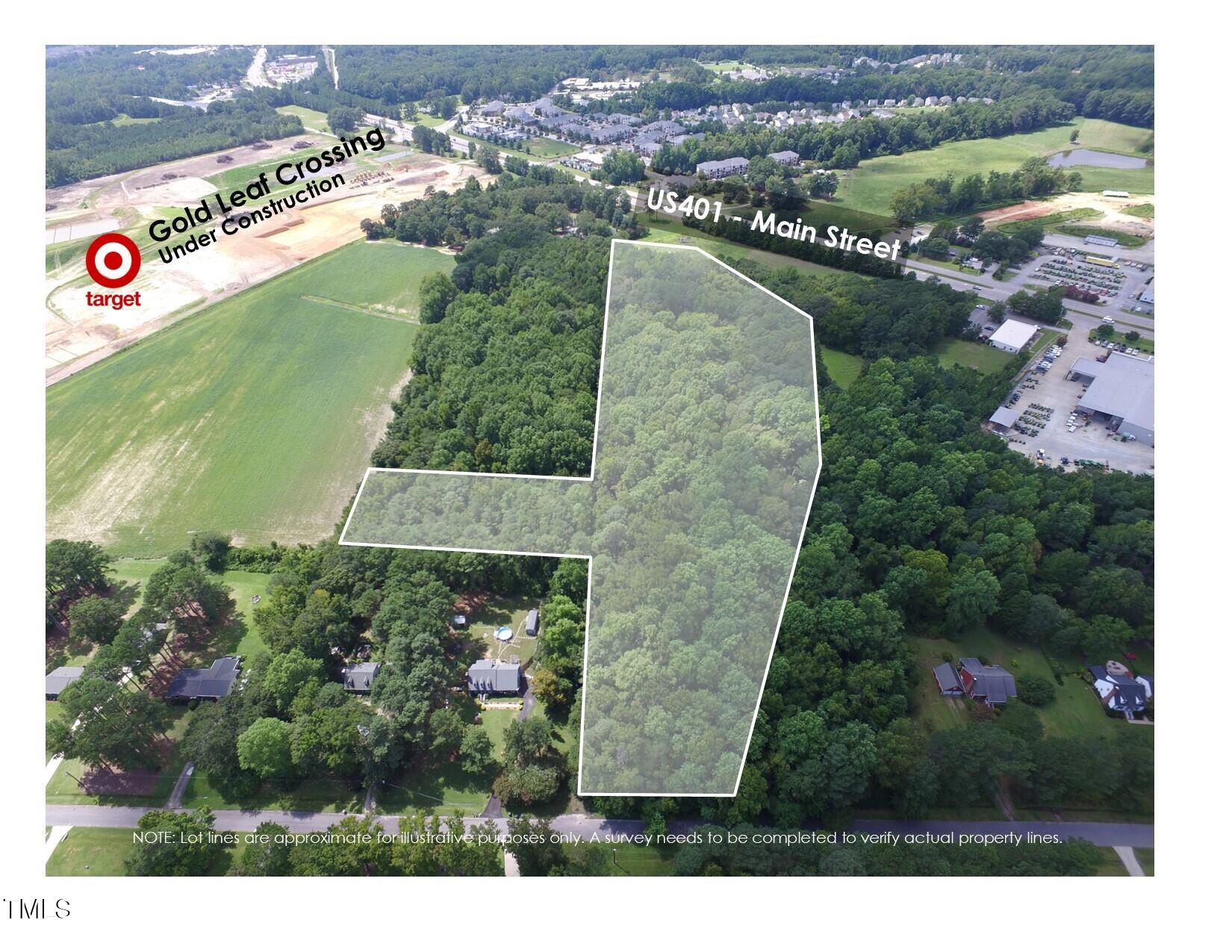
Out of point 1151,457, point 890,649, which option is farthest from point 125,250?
point 1151,457

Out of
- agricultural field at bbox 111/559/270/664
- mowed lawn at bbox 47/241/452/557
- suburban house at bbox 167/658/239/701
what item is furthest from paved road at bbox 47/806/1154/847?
mowed lawn at bbox 47/241/452/557

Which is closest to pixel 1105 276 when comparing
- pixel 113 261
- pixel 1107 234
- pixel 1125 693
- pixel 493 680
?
pixel 1107 234

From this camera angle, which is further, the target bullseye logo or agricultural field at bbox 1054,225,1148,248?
agricultural field at bbox 1054,225,1148,248

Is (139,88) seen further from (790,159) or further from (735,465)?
(735,465)

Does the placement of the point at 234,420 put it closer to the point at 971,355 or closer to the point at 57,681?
the point at 57,681

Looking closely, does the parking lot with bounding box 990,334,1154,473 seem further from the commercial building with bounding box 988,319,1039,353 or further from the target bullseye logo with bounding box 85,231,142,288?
the target bullseye logo with bounding box 85,231,142,288

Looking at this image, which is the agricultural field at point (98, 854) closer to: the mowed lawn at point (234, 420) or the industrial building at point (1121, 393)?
the mowed lawn at point (234, 420)
